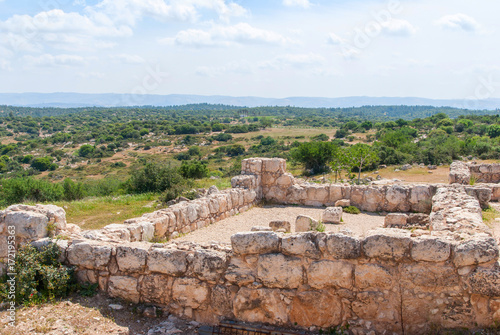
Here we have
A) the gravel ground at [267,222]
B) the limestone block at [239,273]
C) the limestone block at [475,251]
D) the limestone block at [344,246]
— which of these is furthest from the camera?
the gravel ground at [267,222]

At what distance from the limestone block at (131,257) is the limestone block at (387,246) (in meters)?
3.12

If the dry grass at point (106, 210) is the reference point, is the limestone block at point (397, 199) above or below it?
above

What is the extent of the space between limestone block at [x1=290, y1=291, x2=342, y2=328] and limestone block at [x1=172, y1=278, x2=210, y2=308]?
4.20 ft

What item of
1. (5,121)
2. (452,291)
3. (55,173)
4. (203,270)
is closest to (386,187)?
(452,291)

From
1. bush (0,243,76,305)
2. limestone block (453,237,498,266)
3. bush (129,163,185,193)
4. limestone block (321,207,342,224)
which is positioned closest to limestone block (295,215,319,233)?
limestone block (321,207,342,224)

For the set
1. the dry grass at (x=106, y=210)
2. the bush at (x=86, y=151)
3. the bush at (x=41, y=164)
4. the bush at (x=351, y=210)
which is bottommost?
the bush at (x=41, y=164)

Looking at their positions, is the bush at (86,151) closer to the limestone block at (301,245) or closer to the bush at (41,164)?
the bush at (41,164)

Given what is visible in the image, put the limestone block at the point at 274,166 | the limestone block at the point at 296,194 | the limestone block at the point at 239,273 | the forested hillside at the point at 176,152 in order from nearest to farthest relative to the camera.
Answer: the limestone block at the point at 239,273 < the limestone block at the point at 296,194 < the limestone block at the point at 274,166 < the forested hillside at the point at 176,152

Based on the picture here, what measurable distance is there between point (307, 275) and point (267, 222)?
226 inches

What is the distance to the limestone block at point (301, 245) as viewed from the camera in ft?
Answer: 17.3

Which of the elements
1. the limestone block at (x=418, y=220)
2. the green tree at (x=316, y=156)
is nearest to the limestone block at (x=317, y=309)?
the limestone block at (x=418, y=220)

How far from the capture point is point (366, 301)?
5117 millimetres

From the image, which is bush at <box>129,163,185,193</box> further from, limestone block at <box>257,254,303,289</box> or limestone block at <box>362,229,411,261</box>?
limestone block at <box>362,229,411,261</box>

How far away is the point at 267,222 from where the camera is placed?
36.1ft
